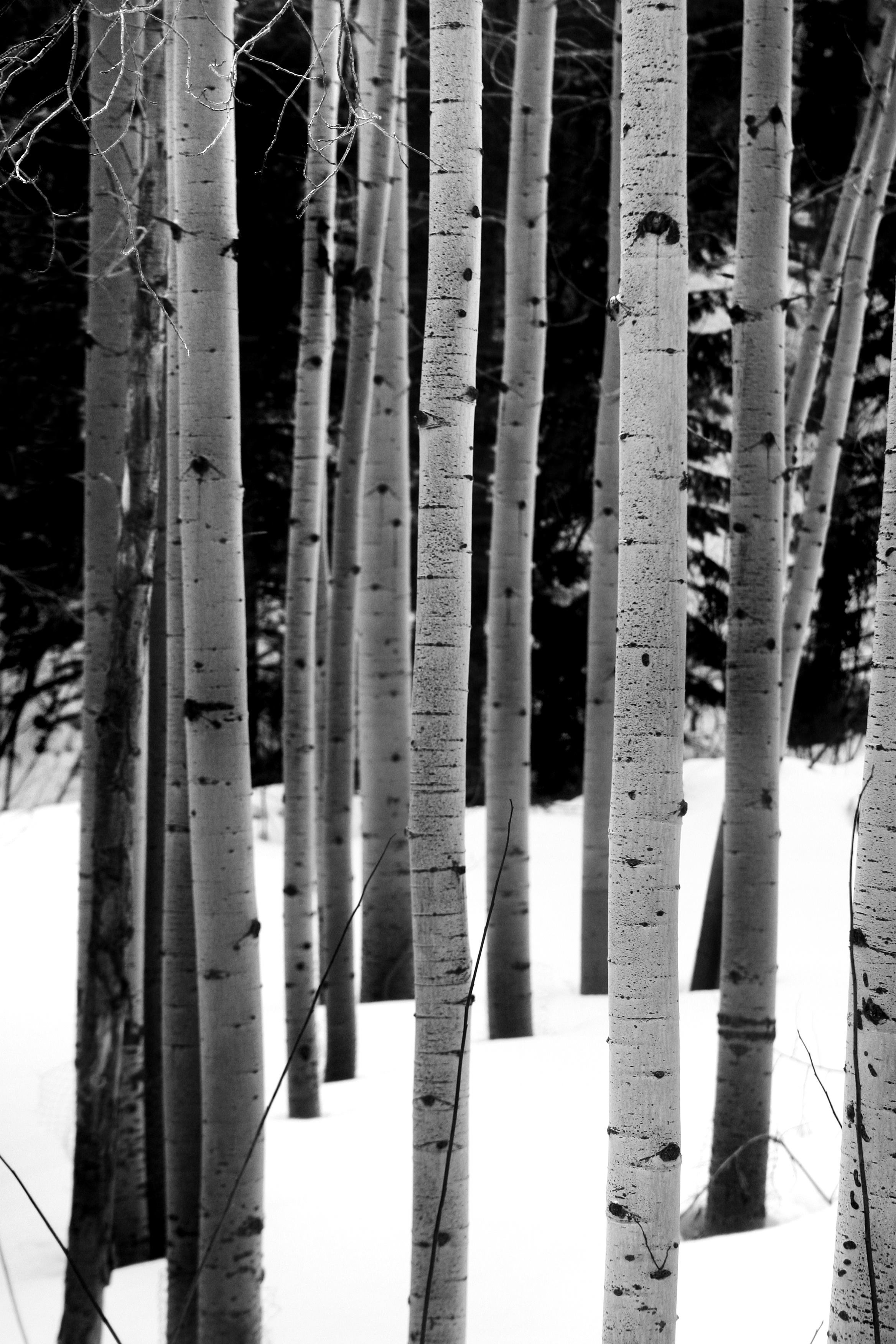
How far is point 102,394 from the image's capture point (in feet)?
14.5

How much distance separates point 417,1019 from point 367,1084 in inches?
127

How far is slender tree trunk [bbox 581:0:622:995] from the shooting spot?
633 centimetres

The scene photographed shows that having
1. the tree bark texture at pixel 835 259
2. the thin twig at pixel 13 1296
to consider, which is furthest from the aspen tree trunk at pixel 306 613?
the thin twig at pixel 13 1296

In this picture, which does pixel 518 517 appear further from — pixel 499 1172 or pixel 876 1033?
pixel 876 1033

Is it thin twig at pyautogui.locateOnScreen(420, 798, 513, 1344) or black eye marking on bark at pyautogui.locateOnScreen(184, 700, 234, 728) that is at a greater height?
black eye marking on bark at pyautogui.locateOnScreen(184, 700, 234, 728)

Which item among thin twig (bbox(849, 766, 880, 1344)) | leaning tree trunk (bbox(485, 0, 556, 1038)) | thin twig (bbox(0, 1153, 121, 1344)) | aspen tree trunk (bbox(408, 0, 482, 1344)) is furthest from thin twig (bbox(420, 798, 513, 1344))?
leaning tree trunk (bbox(485, 0, 556, 1038))

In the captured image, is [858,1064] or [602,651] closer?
[858,1064]

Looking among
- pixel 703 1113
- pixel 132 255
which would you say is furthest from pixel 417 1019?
pixel 132 255

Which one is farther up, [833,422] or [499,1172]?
[833,422]

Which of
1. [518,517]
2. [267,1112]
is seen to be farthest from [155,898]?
[267,1112]

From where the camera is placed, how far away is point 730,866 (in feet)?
12.4

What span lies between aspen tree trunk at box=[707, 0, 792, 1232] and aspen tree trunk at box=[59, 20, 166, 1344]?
188cm

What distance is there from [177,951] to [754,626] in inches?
86.2

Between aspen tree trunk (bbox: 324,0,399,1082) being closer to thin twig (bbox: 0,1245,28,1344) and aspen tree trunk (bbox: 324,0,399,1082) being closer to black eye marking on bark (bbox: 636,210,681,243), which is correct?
thin twig (bbox: 0,1245,28,1344)
